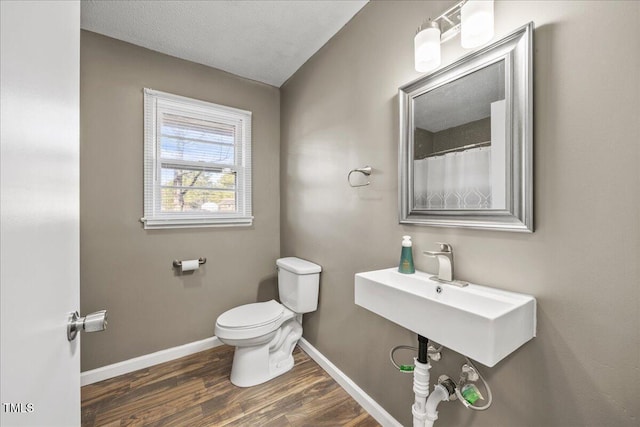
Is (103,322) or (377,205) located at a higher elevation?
(377,205)

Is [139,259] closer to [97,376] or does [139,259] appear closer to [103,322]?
[97,376]

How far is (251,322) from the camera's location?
5.78ft

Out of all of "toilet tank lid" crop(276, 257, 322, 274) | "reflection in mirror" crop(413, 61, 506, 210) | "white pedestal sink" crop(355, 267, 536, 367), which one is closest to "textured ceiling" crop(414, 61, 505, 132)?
"reflection in mirror" crop(413, 61, 506, 210)

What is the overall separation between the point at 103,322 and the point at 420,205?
1243 mm

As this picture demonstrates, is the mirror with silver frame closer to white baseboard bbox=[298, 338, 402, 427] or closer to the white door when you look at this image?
white baseboard bbox=[298, 338, 402, 427]

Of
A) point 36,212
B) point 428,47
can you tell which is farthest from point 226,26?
point 36,212

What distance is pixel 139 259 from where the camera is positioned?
197 cm

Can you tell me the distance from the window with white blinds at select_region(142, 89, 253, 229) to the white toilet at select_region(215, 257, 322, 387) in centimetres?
76

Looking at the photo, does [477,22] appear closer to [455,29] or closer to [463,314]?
[455,29]

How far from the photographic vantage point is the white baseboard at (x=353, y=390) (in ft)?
4.73

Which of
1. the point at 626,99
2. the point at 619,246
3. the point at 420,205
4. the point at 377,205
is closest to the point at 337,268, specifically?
the point at 377,205

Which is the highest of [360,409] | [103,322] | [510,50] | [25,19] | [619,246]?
[510,50]

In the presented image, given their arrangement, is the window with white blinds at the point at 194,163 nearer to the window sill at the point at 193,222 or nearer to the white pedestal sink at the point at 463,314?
the window sill at the point at 193,222

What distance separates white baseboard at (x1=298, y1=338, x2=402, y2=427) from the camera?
1440 mm
